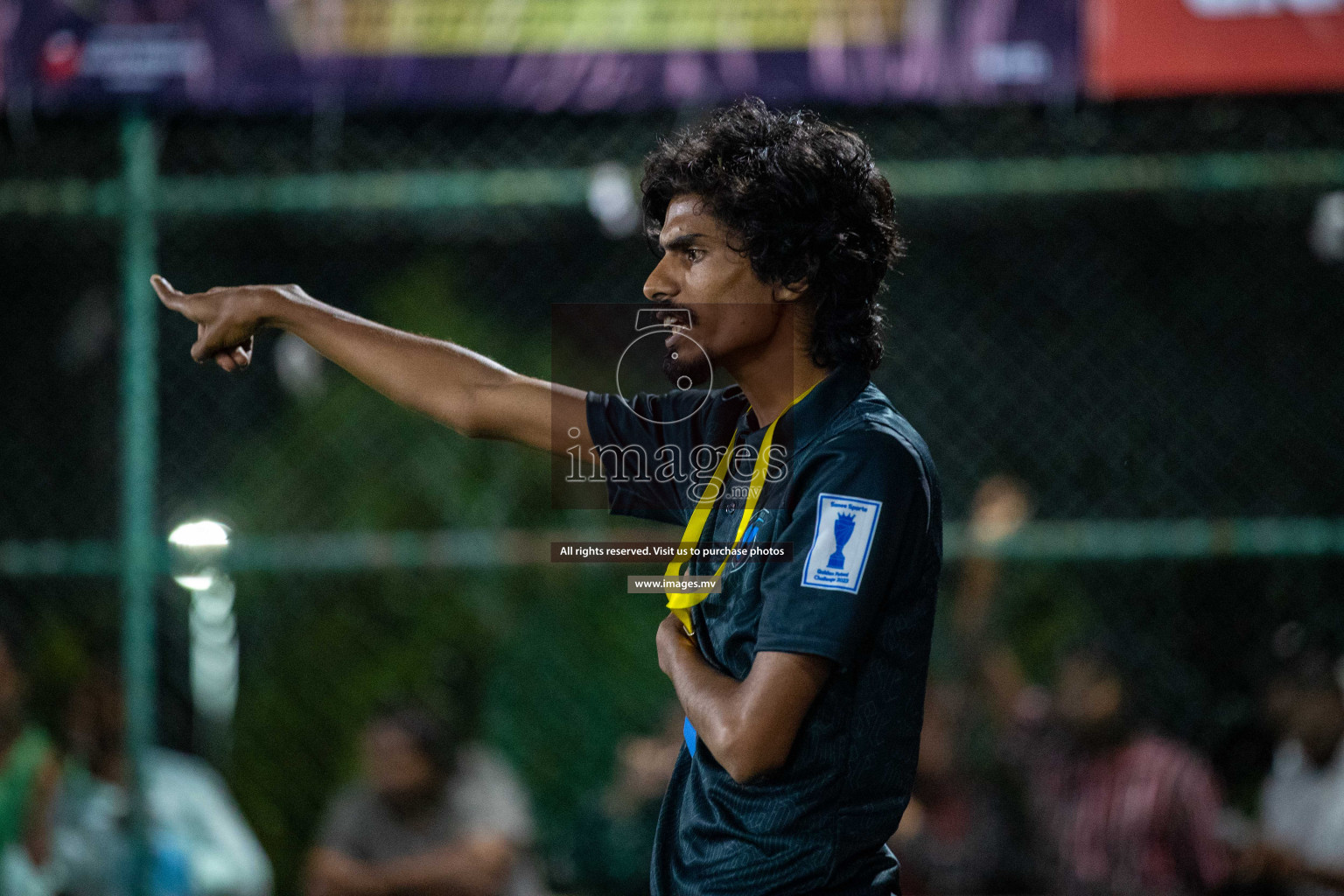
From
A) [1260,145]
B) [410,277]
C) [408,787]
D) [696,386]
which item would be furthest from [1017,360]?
[696,386]

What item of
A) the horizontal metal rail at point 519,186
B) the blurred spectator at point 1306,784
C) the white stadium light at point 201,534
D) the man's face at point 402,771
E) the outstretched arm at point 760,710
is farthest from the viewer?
the horizontal metal rail at point 519,186

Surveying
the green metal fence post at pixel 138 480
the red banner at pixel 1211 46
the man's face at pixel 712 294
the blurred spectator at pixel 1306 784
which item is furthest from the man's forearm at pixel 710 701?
the red banner at pixel 1211 46

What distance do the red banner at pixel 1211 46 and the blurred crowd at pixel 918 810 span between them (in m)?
1.72

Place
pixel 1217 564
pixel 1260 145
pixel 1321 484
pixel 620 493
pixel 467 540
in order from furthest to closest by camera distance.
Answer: pixel 1260 145 < pixel 1321 484 < pixel 1217 564 < pixel 467 540 < pixel 620 493

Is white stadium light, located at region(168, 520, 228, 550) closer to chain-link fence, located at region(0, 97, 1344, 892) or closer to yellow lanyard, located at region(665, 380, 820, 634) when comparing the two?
chain-link fence, located at region(0, 97, 1344, 892)

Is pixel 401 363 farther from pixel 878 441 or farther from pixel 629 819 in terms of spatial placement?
pixel 629 819

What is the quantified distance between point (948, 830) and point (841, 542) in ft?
9.61

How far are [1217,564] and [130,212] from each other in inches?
187

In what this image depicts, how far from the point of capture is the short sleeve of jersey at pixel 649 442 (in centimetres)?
225

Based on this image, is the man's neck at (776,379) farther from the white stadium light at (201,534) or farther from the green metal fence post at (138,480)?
the green metal fence post at (138,480)

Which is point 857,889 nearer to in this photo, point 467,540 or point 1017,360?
point 467,540

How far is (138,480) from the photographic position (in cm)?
424

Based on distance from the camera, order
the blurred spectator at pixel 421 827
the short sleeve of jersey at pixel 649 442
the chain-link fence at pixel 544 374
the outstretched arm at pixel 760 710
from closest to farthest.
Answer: the outstretched arm at pixel 760 710 < the short sleeve of jersey at pixel 649 442 < the blurred spectator at pixel 421 827 < the chain-link fence at pixel 544 374

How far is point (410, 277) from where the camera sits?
7.50m
